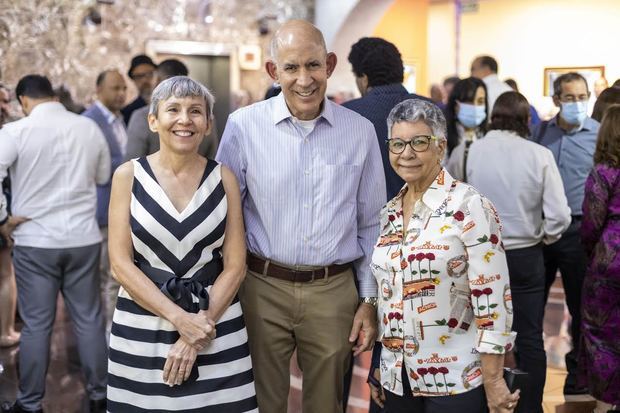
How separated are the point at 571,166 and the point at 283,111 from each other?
2.29 m

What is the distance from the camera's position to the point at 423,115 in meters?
2.33

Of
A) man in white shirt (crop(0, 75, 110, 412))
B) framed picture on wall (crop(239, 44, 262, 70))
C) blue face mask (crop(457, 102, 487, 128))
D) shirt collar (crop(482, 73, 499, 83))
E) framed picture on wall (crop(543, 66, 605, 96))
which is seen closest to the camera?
framed picture on wall (crop(543, 66, 605, 96))

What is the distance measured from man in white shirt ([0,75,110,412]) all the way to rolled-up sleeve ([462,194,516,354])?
2.46 meters

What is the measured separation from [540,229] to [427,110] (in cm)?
166

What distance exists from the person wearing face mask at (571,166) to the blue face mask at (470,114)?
0.36 m

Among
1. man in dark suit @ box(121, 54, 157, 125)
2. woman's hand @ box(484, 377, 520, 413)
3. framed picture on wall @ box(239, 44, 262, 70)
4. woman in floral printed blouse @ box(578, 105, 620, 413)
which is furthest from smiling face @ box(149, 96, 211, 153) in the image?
framed picture on wall @ box(239, 44, 262, 70)

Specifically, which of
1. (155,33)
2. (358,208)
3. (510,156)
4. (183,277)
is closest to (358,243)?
(358,208)

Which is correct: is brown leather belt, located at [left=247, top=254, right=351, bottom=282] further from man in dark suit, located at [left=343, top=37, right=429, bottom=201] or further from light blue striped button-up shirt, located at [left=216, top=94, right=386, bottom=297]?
man in dark suit, located at [left=343, top=37, right=429, bottom=201]

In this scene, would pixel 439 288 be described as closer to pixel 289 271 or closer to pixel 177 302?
pixel 289 271

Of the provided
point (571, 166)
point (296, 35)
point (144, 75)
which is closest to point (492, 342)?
point (296, 35)

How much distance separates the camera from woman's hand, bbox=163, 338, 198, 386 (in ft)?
7.67

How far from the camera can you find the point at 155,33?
9805mm

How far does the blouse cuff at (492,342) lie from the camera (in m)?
2.22

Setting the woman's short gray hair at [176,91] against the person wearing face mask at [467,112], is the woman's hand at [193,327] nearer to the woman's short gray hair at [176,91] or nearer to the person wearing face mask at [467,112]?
the woman's short gray hair at [176,91]
